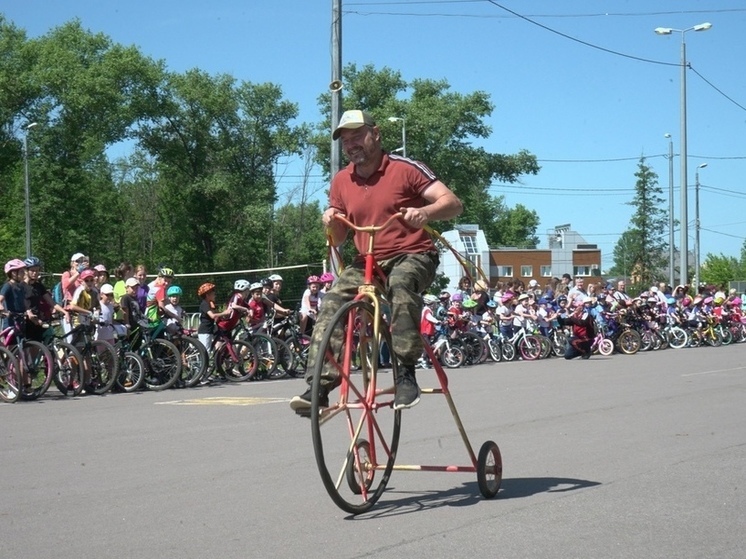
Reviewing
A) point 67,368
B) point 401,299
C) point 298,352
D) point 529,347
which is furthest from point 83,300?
point 529,347

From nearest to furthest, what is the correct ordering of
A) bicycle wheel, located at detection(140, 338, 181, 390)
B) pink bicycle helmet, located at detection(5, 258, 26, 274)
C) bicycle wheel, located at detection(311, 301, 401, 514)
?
bicycle wheel, located at detection(311, 301, 401, 514) → pink bicycle helmet, located at detection(5, 258, 26, 274) → bicycle wheel, located at detection(140, 338, 181, 390)

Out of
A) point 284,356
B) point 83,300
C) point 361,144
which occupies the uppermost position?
point 361,144

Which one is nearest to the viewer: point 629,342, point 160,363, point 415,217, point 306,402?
point 306,402

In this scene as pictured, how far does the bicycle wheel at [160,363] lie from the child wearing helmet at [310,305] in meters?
4.02

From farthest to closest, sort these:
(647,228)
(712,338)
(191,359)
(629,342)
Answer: (647,228), (712,338), (629,342), (191,359)

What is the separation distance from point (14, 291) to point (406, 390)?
10010mm

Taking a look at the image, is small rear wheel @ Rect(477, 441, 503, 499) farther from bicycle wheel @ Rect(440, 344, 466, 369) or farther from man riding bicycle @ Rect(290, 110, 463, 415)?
bicycle wheel @ Rect(440, 344, 466, 369)

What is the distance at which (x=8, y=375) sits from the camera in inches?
560

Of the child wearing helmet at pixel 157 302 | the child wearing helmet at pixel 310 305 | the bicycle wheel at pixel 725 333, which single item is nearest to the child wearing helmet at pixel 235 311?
the child wearing helmet at pixel 157 302

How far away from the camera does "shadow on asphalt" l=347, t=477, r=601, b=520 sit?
20.4 feet

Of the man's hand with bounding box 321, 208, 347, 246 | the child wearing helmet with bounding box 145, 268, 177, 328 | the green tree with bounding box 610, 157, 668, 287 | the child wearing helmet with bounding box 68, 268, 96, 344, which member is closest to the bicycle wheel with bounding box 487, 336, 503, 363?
the child wearing helmet with bounding box 145, 268, 177, 328

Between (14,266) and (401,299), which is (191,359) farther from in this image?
(401,299)

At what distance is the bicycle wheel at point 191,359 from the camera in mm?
16770

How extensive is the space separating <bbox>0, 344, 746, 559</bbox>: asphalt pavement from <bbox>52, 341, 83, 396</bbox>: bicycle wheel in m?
1.52
